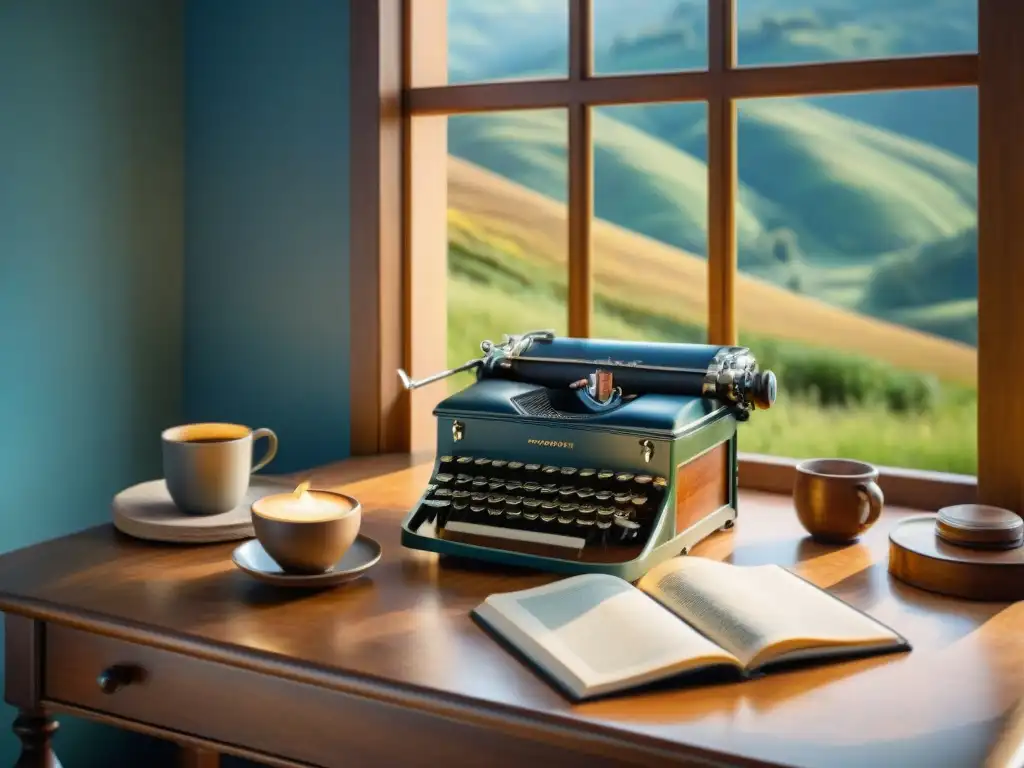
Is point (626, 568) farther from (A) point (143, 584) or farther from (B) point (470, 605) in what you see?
(A) point (143, 584)

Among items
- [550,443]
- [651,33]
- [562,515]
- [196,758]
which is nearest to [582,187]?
[550,443]

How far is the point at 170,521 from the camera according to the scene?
142cm

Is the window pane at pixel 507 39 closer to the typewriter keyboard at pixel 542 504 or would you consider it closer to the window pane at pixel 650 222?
the window pane at pixel 650 222

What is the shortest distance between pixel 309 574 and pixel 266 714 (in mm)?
180

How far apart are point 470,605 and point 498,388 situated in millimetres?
401

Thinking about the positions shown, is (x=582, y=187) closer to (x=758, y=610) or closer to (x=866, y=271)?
(x=758, y=610)

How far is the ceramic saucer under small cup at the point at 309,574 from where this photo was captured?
120 cm

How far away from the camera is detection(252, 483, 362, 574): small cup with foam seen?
47.1 inches

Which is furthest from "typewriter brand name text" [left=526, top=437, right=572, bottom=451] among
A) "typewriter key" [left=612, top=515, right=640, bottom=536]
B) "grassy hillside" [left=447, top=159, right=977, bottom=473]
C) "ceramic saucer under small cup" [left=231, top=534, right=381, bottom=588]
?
"grassy hillside" [left=447, top=159, right=977, bottom=473]

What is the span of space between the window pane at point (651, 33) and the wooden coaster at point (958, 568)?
7.95ft

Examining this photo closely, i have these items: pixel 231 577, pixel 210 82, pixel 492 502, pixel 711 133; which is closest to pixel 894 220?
pixel 711 133

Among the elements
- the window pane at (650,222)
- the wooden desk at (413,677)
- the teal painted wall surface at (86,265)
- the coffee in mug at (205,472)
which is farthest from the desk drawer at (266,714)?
the window pane at (650,222)

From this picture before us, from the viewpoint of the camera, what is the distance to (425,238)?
2.15 m

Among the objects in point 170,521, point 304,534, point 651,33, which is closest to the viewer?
point 304,534
